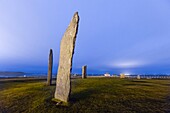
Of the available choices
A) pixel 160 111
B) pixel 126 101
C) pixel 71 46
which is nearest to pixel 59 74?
pixel 71 46

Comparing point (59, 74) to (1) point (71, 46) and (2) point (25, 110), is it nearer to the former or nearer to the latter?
(1) point (71, 46)

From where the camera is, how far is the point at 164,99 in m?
19.5

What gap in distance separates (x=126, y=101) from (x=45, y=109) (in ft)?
24.4

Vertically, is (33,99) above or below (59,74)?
below

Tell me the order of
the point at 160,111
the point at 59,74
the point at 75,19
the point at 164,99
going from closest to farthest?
the point at 160,111 → the point at 75,19 → the point at 59,74 → the point at 164,99

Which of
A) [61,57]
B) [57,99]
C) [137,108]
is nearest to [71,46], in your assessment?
[61,57]

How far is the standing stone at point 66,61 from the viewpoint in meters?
16.6

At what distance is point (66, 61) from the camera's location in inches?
672

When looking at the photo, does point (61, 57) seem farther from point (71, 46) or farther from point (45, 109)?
point (45, 109)

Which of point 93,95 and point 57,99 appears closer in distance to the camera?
point 57,99

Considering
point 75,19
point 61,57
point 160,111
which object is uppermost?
point 75,19

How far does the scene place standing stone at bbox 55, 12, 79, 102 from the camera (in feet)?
54.4

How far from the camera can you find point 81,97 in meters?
18.7

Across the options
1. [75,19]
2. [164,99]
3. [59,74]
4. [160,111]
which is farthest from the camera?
[164,99]
